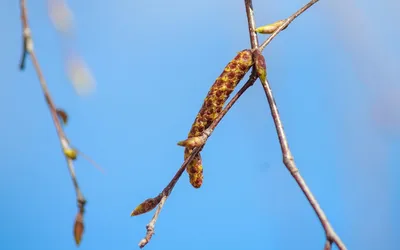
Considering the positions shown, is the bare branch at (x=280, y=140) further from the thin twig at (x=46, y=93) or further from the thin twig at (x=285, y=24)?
the thin twig at (x=46, y=93)

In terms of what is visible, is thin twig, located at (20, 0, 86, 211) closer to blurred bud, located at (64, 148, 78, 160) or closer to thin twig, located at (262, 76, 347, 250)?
blurred bud, located at (64, 148, 78, 160)

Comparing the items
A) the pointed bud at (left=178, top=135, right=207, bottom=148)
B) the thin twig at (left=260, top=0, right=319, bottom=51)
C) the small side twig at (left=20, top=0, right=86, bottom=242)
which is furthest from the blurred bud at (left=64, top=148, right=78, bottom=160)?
the thin twig at (left=260, top=0, right=319, bottom=51)

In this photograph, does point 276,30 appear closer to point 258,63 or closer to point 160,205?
point 258,63

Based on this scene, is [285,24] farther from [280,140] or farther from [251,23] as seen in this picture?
[280,140]

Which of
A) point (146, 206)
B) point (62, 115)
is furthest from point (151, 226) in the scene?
point (62, 115)

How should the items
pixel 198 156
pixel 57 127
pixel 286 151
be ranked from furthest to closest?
pixel 198 156
pixel 286 151
pixel 57 127

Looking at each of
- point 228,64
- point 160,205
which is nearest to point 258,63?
point 228,64

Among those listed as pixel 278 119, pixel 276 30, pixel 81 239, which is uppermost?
pixel 276 30
